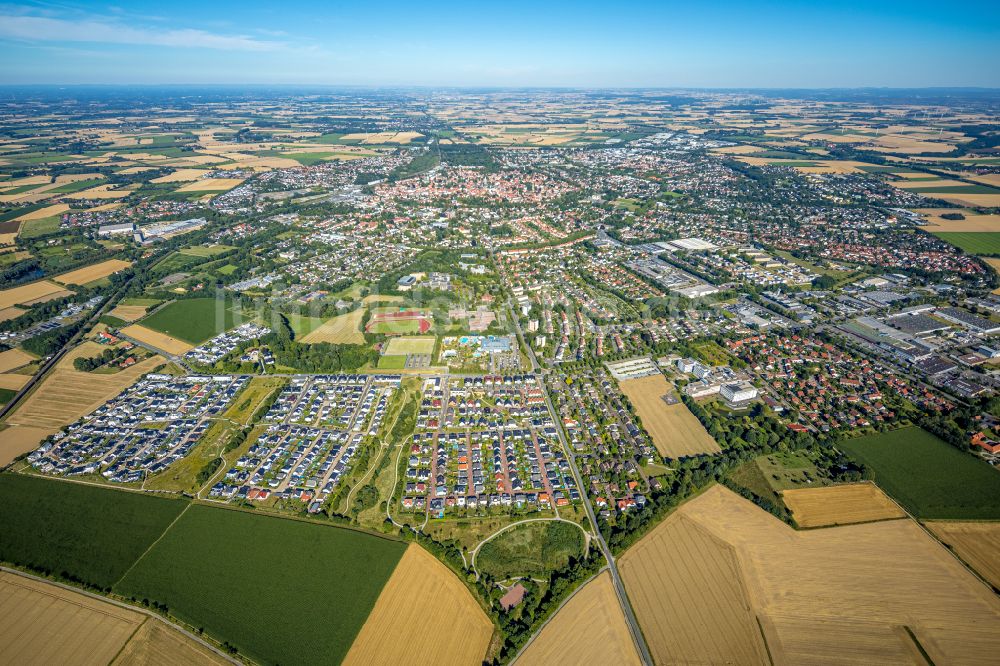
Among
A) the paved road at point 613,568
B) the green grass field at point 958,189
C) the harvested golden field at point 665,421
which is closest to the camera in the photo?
the paved road at point 613,568

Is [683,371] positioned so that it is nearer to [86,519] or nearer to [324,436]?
[324,436]

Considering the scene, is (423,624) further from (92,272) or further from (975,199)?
(975,199)

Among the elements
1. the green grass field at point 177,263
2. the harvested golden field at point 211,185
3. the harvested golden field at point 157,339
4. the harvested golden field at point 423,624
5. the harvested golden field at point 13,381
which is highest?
the harvested golden field at point 211,185

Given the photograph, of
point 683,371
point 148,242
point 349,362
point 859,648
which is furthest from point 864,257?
point 148,242

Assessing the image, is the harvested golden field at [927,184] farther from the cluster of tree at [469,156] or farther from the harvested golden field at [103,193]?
the harvested golden field at [103,193]

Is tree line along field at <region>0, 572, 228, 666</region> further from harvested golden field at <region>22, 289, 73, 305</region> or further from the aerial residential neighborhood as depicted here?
harvested golden field at <region>22, 289, 73, 305</region>

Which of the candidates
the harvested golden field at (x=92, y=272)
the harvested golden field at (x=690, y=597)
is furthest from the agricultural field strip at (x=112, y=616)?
the harvested golden field at (x=92, y=272)
